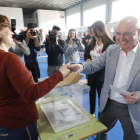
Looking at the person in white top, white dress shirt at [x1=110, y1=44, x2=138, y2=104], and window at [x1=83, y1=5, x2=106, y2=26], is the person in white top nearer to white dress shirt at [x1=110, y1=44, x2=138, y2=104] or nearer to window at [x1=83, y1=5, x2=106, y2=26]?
white dress shirt at [x1=110, y1=44, x2=138, y2=104]

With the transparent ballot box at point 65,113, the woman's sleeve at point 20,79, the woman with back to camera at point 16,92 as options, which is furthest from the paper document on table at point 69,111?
the woman's sleeve at point 20,79

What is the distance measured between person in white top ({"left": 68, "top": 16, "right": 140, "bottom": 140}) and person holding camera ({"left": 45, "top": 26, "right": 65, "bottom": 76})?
1395 millimetres

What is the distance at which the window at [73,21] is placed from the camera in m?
12.8

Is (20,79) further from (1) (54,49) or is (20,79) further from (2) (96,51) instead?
(1) (54,49)

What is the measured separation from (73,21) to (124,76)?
13.4m

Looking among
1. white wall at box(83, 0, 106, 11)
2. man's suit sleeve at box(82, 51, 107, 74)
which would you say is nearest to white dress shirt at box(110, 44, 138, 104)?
man's suit sleeve at box(82, 51, 107, 74)

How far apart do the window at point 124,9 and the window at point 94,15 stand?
3.06ft

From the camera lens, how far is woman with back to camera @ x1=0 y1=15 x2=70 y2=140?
735 millimetres

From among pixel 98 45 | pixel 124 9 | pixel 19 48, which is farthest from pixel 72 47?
pixel 124 9

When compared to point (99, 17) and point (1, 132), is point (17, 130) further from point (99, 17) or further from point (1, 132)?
point (99, 17)

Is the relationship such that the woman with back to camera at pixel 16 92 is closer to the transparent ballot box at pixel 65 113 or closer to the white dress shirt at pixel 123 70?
the transparent ballot box at pixel 65 113

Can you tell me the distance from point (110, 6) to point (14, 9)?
862 centimetres

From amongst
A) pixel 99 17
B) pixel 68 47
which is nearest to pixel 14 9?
pixel 99 17

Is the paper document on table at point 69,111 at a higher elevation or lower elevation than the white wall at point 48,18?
lower
